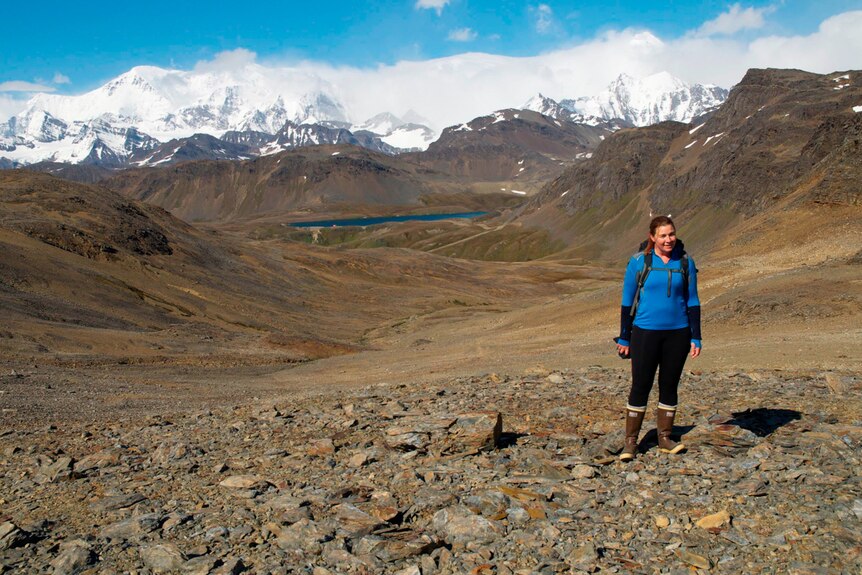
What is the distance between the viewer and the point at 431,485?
A: 28.2 ft

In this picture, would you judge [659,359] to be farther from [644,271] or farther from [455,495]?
[455,495]

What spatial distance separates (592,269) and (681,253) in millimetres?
106425

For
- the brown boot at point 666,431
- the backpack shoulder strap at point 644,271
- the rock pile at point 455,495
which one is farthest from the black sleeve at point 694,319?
the rock pile at point 455,495

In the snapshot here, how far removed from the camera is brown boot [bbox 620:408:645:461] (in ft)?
30.2

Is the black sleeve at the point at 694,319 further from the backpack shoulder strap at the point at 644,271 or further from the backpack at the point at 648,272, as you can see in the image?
the backpack shoulder strap at the point at 644,271

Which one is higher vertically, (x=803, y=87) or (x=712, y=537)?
(x=803, y=87)

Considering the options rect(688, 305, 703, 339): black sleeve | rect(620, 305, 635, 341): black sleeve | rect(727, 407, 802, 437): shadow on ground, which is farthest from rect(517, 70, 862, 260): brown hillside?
rect(620, 305, 635, 341): black sleeve

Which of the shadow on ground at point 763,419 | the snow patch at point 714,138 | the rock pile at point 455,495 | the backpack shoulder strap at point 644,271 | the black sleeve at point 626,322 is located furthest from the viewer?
the snow patch at point 714,138

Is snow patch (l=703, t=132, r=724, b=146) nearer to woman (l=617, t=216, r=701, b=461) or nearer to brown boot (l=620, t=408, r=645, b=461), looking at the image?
woman (l=617, t=216, r=701, b=461)

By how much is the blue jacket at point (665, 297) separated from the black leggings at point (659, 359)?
12cm

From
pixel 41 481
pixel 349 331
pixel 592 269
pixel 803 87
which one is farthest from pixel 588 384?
pixel 803 87

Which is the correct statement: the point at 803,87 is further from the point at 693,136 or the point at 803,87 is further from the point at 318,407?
the point at 318,407

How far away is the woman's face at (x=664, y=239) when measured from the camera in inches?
351

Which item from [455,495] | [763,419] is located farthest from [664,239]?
[455,495]
